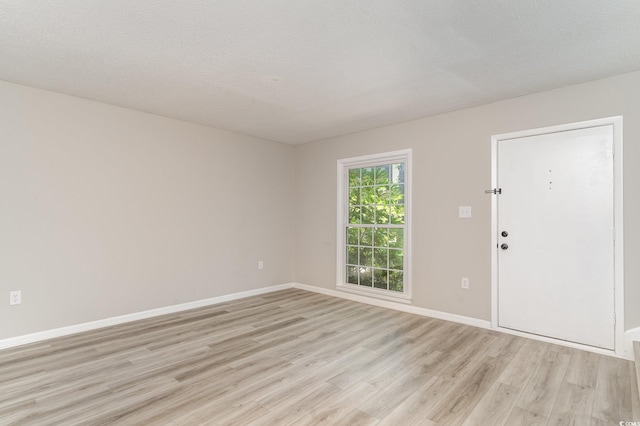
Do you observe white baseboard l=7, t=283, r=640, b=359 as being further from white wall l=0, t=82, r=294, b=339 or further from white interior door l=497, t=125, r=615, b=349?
white interior door l=497, t=125, r=615, b=349

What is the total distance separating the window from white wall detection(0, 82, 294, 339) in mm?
1328

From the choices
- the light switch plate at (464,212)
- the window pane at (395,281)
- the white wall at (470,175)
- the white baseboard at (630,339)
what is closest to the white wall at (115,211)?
the window pane at (395,281)

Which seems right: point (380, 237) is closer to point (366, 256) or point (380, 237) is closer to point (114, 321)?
point (366, 256)

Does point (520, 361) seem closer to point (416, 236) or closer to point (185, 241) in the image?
point (416, 236)

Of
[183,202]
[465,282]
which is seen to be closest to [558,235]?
[465,282]

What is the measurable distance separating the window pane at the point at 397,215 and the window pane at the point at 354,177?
77 centimetres

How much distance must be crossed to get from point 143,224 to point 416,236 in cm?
344

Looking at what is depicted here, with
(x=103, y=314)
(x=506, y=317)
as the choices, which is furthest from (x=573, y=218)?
(x=103, y=314)

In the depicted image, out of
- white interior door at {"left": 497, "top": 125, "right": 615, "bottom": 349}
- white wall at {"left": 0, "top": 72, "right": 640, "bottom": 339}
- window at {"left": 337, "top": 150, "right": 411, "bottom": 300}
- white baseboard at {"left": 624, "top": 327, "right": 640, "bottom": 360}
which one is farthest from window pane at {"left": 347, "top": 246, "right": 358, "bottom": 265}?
white baseboard at {"left": 624, "top": 327, "right": 640, "bottom": 360}

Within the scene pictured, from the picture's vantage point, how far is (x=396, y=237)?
4.42 meters

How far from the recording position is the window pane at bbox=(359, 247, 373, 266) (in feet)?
15.5

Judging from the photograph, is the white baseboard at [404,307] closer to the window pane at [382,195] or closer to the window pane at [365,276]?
the window pane at [365,276]

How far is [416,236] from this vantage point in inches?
163

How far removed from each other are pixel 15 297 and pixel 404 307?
422cm
